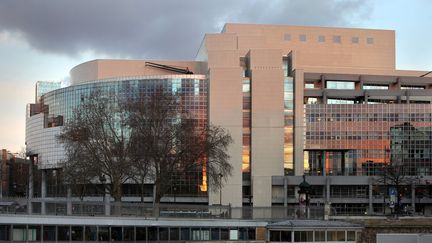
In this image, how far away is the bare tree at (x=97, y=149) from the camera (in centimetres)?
5928

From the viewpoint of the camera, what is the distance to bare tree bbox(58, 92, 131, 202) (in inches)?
2334

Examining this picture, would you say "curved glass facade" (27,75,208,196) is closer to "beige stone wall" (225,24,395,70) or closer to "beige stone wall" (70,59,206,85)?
"beige stone wall" (70,59,206,85)

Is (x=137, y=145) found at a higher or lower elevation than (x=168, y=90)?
lower

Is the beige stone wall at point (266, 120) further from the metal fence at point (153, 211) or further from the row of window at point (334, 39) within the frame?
the metal fence at point (153, 211)

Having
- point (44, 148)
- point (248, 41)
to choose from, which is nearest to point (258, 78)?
point (248, 41)

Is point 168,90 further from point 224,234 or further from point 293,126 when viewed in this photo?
point 224,234

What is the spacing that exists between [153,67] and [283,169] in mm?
33890

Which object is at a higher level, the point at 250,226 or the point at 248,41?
the point at 248,41

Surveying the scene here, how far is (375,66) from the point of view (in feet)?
398

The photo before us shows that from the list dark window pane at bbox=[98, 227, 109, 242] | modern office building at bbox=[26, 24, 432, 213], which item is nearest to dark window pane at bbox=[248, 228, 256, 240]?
dark window pane at bbox=[98, 227, 109, 242]

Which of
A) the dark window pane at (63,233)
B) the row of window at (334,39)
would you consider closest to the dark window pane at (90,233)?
the dark window pane at (63,233)

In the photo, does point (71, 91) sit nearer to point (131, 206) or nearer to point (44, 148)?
point (44, 148)

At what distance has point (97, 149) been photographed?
6091 centimetres

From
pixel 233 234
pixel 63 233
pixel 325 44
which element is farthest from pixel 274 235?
pixel 325 44
